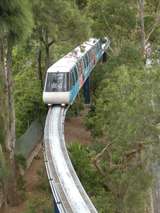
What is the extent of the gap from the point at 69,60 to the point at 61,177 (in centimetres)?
1471

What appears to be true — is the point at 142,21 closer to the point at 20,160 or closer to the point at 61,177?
the point at 20,160

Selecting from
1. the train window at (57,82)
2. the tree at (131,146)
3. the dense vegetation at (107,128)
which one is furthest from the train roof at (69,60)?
the tree at (131,146)

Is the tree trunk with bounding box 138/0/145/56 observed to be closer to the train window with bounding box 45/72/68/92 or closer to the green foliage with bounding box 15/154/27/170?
the train window with bounding box 45/72/68/92

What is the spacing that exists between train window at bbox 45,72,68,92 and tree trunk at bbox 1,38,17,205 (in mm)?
6187

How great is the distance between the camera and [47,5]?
2511 centimetres

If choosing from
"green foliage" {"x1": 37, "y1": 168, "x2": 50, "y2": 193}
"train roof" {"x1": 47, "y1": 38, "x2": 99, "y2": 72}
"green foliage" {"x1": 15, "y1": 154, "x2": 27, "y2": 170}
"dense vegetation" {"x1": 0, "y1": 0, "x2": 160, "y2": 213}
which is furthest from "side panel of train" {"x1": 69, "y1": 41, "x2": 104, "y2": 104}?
"green foliage" {"x1": 37, "y1": 168, "x2": 50, "y2": 193}

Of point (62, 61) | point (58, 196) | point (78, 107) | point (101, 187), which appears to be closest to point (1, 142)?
point (101, 187)

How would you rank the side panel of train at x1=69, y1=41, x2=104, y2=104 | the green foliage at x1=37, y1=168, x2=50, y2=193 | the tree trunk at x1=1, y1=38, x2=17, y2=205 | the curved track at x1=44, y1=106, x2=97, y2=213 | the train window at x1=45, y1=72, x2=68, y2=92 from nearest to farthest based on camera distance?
the curved track at x1=44, y1=106, x2=97, y2=213 → the green foliage at x1=37, y1=168, x2=50, y2=193 → the tree trunk at x1=1, y1=38, x2=17, y2=205 → the train window at x1=45, y1=72, x2=68, y2=92 → the side panel of train at x1=69, y1=41, x2=104, y2=104

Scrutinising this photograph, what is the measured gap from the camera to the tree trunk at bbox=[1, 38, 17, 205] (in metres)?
21.2

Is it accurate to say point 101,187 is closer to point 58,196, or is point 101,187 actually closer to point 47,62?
point 58,196

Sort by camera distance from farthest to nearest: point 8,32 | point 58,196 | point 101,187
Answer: point 101,187 < point 8,32 < point 58,196

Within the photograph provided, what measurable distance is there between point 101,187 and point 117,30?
2018 cm

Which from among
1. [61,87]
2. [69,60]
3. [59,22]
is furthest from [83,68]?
[59,22]

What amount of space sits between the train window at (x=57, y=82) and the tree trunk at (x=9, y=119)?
6187 mm
